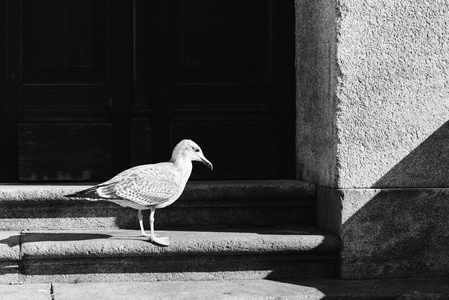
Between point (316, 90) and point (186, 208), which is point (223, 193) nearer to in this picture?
point (186, 208)

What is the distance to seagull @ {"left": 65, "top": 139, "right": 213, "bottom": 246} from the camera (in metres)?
4.95

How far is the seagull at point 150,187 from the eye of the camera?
4.95 metres

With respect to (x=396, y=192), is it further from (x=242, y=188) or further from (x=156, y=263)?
(x=156, y=263)

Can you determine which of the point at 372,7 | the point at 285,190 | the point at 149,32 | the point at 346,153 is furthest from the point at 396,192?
the point at 149,32

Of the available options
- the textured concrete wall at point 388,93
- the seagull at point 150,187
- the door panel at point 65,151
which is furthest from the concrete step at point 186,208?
the textured concrete wall at point 388,93

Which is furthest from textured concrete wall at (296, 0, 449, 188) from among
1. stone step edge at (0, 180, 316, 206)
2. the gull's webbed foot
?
the gull's webbed foot

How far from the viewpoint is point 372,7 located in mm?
5297

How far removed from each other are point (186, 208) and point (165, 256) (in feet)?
2.14

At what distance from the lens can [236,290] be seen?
4867 mm

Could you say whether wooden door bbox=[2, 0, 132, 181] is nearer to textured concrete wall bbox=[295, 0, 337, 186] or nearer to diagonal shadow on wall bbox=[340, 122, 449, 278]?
textured concrete wall bbox=[295, 0, 337, 186]

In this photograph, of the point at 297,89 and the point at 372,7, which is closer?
the point at 372,7

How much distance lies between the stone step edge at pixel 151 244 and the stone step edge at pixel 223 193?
0.76 feet

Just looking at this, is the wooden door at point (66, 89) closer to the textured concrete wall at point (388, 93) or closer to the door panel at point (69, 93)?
the door panel at point (69, 93)

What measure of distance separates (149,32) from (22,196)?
153cm
